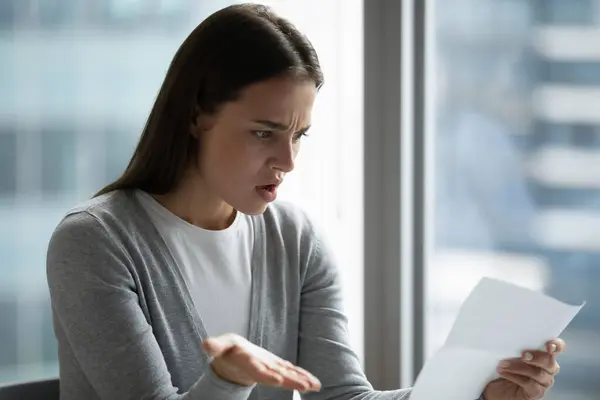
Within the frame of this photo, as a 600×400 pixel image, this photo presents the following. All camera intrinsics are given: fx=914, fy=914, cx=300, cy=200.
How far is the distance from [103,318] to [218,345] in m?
0.32

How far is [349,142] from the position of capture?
226 cm

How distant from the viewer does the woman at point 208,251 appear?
1311 mm

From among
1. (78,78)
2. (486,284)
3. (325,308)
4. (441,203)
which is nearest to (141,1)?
(78,78)

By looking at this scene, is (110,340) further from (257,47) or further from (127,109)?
(127,109)

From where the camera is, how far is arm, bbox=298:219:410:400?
1518 mm

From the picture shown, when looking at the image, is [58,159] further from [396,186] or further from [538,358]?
[538,358]

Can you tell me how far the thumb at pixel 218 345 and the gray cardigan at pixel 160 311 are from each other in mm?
93

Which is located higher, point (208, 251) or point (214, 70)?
point (214, 70)

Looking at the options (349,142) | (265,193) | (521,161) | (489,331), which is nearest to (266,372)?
(489,331)

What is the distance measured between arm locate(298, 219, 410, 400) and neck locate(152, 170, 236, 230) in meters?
0.18

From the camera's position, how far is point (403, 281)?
219 cm

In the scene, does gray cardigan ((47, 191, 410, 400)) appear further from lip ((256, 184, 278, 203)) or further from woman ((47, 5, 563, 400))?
lip ((256, 184, 278, 203))

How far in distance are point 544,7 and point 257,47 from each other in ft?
2.58

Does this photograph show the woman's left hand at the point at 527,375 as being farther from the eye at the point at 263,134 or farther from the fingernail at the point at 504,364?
the eye at the point at 263,134
